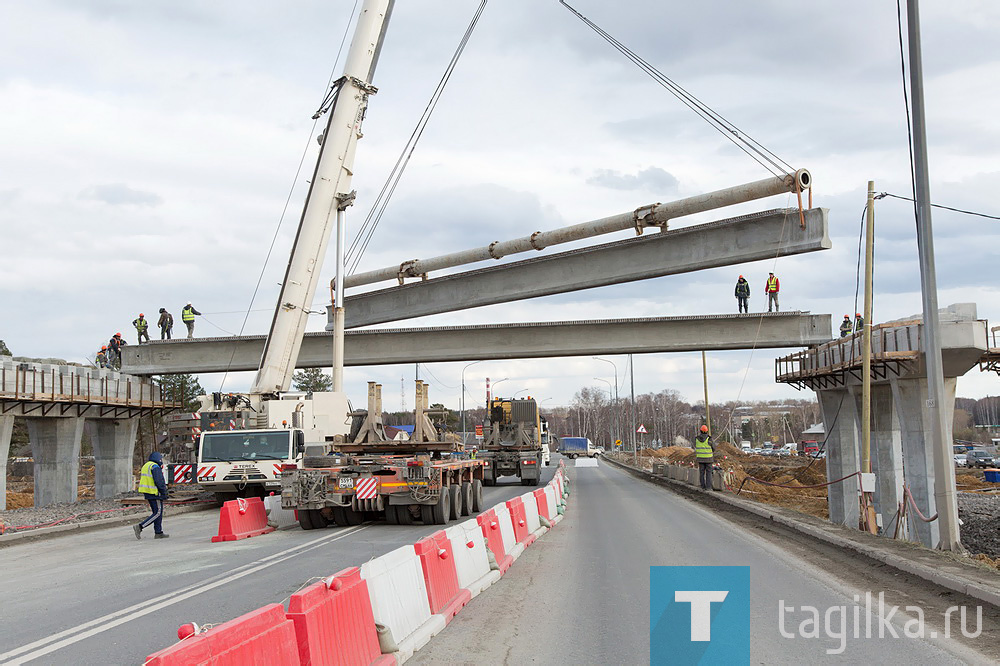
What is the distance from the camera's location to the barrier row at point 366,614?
4.11 meters

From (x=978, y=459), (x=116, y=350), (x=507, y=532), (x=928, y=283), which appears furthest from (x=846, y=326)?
(x=978, y=459)

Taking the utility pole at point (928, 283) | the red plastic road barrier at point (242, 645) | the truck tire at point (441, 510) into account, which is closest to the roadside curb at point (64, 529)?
the truck tire at point (441, 510)

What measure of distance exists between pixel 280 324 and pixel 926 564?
16755 mm

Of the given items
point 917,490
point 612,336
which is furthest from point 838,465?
point 612,336

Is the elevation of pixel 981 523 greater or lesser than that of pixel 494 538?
lesser

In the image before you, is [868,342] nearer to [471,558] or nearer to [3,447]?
[471,558]

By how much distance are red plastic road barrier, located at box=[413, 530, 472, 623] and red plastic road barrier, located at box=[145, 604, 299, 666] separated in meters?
2.87

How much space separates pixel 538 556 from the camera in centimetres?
1223

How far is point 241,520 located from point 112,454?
23.9 metres

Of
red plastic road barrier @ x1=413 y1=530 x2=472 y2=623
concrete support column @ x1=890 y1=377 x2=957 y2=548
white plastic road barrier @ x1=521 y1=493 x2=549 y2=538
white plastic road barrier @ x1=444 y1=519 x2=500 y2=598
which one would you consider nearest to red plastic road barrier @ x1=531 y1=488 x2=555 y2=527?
white plastic road barrier @ x1=521 y1=493 x2=549 y2=538

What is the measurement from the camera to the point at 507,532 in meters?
12.0

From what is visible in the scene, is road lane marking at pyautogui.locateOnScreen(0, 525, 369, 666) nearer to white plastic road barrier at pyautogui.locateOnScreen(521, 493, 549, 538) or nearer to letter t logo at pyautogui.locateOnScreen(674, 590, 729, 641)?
white plastic road barrier at pyautogui.locateOnScreen(521, 493, 549, 538)

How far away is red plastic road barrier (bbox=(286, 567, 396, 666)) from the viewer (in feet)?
15.9

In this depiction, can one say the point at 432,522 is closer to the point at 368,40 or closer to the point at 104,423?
the point at 368,40
